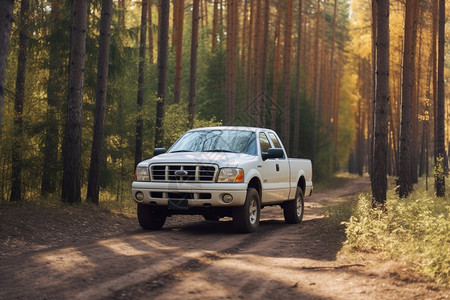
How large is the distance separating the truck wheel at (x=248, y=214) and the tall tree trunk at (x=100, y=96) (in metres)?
5.43

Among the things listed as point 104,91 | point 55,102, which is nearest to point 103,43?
point 104,91

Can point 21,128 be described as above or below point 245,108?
below

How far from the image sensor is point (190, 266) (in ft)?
24.2

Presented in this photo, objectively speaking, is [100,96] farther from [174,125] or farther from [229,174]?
[229,174]

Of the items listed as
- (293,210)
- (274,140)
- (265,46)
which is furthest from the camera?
(265,46)

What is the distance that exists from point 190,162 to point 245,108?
85.7ft

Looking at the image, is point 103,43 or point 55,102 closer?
point 103,43

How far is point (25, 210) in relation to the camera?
12727 mm

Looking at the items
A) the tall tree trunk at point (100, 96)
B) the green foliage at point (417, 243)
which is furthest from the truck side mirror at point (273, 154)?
the tall tree trunk at point (100, 96)

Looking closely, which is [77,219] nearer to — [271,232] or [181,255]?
[271,232]

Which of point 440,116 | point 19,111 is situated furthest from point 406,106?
point 19,111

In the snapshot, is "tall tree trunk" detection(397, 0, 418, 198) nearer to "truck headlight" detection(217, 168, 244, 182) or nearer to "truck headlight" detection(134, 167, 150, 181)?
"truck headlight" detection(217, 168, 244, 182)

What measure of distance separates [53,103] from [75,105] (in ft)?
8.31

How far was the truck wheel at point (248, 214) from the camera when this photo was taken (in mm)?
10977
